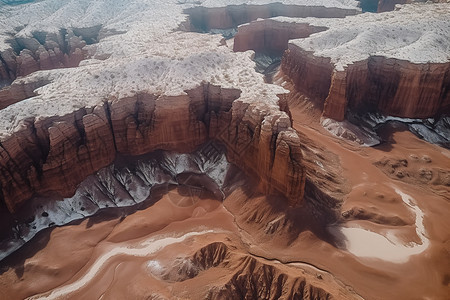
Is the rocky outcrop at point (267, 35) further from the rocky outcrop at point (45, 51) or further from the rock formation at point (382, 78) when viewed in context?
the rocky outcrop at point (45, 51)

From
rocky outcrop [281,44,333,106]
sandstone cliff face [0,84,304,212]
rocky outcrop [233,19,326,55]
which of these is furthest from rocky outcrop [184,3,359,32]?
sandstone cliff face [0,84,304,212]

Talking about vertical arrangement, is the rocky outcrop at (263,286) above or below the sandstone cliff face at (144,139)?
below

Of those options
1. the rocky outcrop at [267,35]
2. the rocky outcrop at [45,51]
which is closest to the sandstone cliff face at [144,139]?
A: the rocky outcrop at [45,51]

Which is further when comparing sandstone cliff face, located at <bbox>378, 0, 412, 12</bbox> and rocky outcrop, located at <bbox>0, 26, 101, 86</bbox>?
sandstone cliff face, located at <bbox>378, 0, 412, 12</bbox>

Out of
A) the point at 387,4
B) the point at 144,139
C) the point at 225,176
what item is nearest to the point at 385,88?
the point at 225,176

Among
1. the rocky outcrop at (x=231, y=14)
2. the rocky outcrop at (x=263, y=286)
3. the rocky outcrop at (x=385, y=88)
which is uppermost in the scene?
the rocky outcrop at (x=231, y=14)

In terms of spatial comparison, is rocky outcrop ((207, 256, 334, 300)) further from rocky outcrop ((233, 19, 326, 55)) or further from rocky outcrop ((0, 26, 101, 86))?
rocky outcrop ((233, 19, 326, 55))

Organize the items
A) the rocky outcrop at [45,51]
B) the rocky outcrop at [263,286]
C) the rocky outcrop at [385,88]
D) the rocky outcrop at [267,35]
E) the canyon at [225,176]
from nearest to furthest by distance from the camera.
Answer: the rocky outcrop at [263,286]
the canyon at [225,176]
the rocky outcrop at [385,88]
the rocky outcrop at [45,51]
the rocky outcrop at [267,35]
